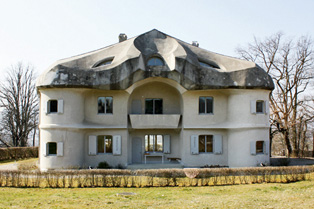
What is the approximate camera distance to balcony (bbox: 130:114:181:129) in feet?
78.0

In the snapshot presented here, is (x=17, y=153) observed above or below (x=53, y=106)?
below

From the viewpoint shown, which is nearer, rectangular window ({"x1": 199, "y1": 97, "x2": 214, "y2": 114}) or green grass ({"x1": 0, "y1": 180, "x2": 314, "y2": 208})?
green grass ({"x1": 0, "y1": 180, "x2": 314, "y2": 208})

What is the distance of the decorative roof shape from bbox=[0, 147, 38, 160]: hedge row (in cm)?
1514

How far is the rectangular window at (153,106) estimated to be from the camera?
25.7m

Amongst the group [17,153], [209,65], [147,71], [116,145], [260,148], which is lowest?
[17,153]

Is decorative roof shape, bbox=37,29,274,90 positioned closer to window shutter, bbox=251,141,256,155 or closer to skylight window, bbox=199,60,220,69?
skylight window, bbox=199,60,220,69

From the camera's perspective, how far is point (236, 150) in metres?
23.5

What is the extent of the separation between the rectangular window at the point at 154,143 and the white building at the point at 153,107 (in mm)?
84

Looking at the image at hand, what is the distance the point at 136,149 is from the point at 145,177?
9.39 meters

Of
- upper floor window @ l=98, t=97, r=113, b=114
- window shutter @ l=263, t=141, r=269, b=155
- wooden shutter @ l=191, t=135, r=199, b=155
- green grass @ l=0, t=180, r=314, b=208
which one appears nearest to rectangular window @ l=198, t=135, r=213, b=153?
wooden shutter @ l=191, t=135, r=199, b=155

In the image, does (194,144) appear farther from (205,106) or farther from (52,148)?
(52,148)

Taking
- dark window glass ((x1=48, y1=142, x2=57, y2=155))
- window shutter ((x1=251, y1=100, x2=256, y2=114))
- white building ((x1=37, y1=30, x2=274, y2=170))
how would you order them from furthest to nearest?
window shutter ((x1=251, y1=100, x2=256, y2=114))
dark window glass ((x1=48, y1=142, x2=57, y2=155))
white building ((x1=37, y1=30, x2=274, y2=170))

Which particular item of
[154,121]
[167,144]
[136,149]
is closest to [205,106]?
[154,121]

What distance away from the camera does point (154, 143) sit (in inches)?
1012
